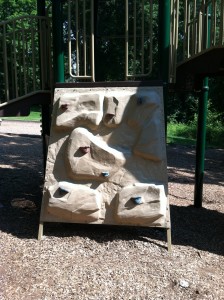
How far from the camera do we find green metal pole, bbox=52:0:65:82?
16.0ft

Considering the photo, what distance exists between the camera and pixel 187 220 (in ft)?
17.9

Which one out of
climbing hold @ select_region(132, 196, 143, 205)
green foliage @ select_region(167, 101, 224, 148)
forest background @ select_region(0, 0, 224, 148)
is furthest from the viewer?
green foliage @ select_region(167, 101, 224, 148)

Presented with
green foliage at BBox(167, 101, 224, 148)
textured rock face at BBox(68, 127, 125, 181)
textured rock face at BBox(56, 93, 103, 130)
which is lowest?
green foliage at BBox(167, 101, 224, 148)

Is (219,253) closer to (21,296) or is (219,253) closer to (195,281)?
(195,281)

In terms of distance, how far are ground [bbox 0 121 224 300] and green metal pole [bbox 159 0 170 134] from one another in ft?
5.33

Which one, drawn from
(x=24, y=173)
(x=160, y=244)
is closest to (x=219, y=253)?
(x=160, y=244)

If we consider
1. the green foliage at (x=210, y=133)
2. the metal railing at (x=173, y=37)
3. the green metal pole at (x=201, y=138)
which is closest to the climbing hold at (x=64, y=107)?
the metal railing at (x=173, y=37)

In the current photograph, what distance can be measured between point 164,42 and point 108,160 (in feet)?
5.25

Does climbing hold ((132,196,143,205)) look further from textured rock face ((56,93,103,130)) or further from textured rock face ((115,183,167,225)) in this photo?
textured rock face ((56,93,103,130))

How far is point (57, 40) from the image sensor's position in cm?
490

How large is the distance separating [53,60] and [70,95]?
0.69 meters

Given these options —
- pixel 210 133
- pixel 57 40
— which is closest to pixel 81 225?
pixel 57 40

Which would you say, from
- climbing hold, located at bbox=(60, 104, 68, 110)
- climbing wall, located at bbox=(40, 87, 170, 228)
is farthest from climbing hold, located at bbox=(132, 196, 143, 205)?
climbing hold, located at bbox=(60, 104, 68, 110)

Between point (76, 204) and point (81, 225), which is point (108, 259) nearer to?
point (76, 204)
